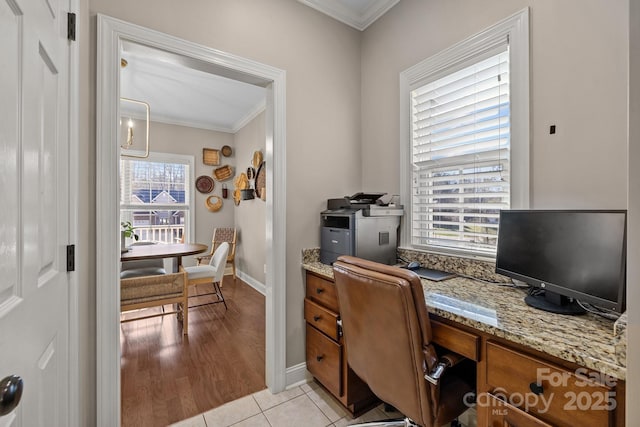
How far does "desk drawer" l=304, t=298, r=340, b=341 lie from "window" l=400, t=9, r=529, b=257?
768 mm

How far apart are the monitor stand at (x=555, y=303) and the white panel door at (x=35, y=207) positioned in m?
1.62

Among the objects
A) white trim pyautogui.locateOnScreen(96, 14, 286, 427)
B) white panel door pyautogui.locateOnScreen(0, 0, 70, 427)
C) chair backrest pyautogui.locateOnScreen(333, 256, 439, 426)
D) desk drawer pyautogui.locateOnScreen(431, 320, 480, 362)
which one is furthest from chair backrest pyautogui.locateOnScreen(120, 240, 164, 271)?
desk drawer pyautogui.locateOnScreen(431, 320, 480, 362)

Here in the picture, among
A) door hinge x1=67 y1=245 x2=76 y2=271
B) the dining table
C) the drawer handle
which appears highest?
door hinge x1=67 y1=245 x2=76 y2=271

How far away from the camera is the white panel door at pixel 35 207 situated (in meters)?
→ 0.60

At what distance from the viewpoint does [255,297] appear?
4008mm

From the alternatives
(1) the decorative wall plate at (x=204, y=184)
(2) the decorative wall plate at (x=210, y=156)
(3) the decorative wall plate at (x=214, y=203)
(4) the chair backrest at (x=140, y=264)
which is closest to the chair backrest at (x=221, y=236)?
(3) the decorative wall plate at (x=214, y=203)

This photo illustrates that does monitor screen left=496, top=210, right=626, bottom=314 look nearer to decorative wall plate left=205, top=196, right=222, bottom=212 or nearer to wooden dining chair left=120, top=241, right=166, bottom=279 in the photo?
wooden dining chair left=120, top=241, right=166, bottom=279

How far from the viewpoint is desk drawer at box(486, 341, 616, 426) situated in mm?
753

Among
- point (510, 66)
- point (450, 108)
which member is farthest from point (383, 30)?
point (510, 66)

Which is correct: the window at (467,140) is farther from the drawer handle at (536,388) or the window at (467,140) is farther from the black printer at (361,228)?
the drawer handle at (536,388)

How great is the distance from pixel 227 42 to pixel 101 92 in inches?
31.6

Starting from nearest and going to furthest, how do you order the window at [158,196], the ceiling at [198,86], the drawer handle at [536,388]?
1. the drawer handle at [536,388]
2. the ceiling at [198,86]
3. the window at [158,196]

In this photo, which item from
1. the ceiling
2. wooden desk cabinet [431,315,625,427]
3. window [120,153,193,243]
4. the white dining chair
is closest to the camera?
wooden desk cabinet [431,315,625,427]

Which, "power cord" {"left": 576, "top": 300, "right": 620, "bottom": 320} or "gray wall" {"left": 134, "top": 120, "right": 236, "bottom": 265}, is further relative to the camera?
"gray wall" {"left": 134, "top": 120, "right": 236, "bottom": 265}
